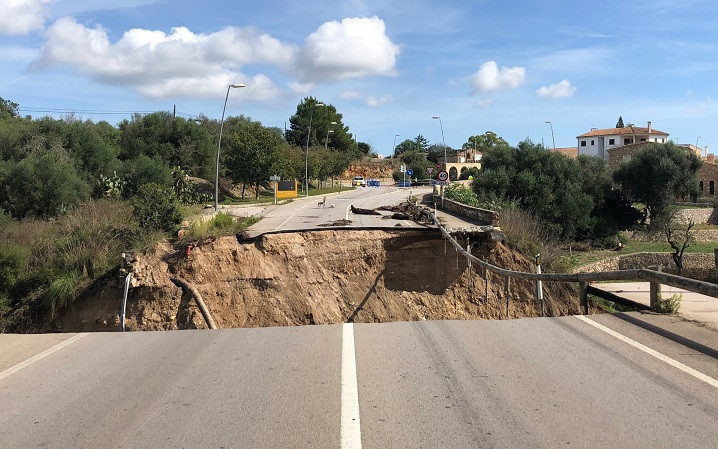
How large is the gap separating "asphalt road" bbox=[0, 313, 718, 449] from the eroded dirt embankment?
1009 centimetres

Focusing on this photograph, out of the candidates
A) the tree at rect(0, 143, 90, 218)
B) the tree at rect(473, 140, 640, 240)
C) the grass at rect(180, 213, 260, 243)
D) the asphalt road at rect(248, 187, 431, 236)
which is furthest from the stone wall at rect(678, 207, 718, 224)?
the tree at rect(0, 143, 90, 218)

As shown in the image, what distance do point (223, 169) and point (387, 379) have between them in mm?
65136

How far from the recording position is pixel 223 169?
6912cm

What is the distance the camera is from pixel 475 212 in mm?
28266

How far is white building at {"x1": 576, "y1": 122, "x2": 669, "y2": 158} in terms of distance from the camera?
96.5 meters

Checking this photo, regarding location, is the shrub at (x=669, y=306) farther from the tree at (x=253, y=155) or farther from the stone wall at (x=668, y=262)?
the tree at (x=253, y=155)

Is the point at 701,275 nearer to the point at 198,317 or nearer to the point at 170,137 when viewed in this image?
the point at 198,317

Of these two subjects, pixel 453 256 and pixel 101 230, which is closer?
pixel 101 230

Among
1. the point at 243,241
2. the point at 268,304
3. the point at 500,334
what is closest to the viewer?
the point at 500,334

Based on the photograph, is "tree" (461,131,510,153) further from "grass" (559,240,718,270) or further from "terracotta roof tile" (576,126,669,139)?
"grass" (559,240,718,270)

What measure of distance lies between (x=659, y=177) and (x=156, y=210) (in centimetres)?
4531

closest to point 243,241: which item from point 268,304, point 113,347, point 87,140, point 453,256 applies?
point 268,304

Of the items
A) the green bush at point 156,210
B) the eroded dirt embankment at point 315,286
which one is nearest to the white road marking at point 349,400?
the eroded dirt embankment at point 315,286

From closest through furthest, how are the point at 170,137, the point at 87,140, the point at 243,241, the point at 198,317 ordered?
the point at 198,317
the point at 243,241
the point at 87,140
the point at 170,137
